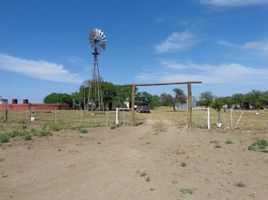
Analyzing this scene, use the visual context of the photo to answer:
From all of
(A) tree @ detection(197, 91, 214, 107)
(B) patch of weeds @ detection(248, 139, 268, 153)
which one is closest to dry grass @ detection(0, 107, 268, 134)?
(B) patch of weeds @ detection(248, 139, 268, 153)

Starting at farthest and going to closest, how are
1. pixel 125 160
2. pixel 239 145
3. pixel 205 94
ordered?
1. pixel 205 94
2. pixel 239 145
3. pixel 125 160

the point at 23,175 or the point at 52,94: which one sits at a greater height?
the point at 52,94

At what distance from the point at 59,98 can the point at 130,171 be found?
131 meters

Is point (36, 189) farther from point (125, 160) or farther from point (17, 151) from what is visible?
point (17, 151)

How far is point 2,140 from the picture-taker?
14.2 m

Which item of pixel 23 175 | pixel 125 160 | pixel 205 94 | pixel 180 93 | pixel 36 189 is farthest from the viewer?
pixel 205 94

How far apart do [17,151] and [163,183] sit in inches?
248

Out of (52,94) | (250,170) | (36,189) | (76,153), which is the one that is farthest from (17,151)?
(52,94)

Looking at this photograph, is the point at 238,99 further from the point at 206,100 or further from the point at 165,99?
the point at 206,100

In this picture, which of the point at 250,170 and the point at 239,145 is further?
the point at 239,145

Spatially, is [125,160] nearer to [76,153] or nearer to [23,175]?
[76,153]

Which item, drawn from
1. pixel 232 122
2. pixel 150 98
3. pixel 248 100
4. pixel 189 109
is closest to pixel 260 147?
pixel 189 109

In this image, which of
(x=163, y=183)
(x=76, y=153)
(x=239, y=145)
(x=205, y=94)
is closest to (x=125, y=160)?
(x=76, y=153)

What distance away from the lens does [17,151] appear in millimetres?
12094
